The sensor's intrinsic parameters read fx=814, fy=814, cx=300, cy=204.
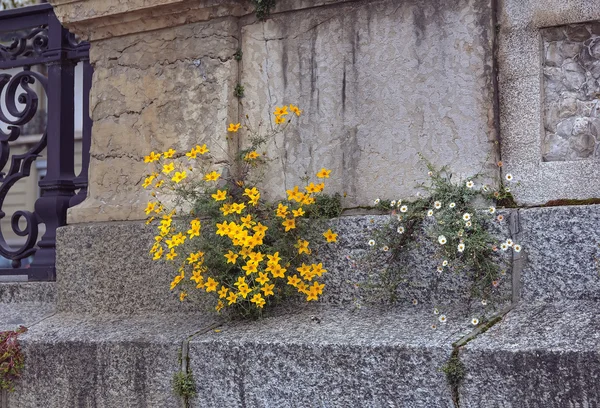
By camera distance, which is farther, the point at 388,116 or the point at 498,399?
the point at 388,116

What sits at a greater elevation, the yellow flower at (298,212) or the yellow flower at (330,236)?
the yellow flower at (298,212)

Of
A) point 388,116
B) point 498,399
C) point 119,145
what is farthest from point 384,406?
point 119,145

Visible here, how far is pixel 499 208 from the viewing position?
297cm

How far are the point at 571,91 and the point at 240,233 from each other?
134 centimetres

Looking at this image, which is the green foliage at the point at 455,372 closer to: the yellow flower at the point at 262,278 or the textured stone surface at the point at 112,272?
the yellow flower at the point at 262,278

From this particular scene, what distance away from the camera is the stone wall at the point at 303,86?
310 cm

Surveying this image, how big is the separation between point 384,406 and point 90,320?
151 centimetres

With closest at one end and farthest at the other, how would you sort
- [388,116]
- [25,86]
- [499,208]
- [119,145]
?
[499,208], [388,116], [119,145], [25,86]

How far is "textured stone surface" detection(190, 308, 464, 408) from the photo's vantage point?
2584 mm

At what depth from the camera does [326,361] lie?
2.73 meters

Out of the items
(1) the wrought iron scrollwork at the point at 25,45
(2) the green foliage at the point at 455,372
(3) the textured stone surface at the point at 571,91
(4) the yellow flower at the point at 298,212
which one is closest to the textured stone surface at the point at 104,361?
(4) the yellow flower at the point at 298,212

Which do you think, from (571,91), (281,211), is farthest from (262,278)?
(571,91)

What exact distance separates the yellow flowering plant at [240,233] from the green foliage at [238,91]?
16 centimetres

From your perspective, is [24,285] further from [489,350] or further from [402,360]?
[489,350]
